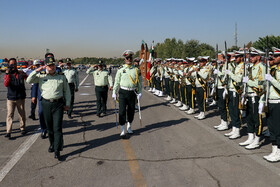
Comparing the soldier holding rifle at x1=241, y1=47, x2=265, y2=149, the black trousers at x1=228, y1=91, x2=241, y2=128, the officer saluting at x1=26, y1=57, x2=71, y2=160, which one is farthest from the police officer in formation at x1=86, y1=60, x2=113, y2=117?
the soldier holding rifle at x1=241, y1=47, x2=265, y2=149

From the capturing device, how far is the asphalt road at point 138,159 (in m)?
3.84

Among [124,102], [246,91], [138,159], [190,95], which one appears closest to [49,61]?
[124,102]

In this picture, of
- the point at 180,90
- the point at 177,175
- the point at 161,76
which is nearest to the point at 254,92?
the point at 177,175

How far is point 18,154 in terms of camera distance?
16.5 feet

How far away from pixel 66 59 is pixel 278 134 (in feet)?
24.3

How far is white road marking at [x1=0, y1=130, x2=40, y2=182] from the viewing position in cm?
422

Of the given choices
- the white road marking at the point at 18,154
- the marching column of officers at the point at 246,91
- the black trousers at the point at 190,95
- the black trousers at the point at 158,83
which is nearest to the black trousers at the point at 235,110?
the marching column of officers at the point at 246,91

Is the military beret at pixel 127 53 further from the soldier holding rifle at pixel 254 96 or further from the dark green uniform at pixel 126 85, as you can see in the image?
the soldier holding rifle at pixel 254 96

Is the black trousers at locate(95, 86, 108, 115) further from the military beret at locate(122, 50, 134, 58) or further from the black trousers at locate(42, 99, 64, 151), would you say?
the black trousers at locate(42, 99, 64, 151)

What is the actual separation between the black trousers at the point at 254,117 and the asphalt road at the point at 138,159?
432mm

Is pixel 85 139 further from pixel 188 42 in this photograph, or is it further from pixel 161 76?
pixel 188 42

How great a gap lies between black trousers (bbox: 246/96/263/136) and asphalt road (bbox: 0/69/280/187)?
43 centimetres

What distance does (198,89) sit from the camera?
322 inches

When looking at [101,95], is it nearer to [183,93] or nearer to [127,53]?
[127,53]
